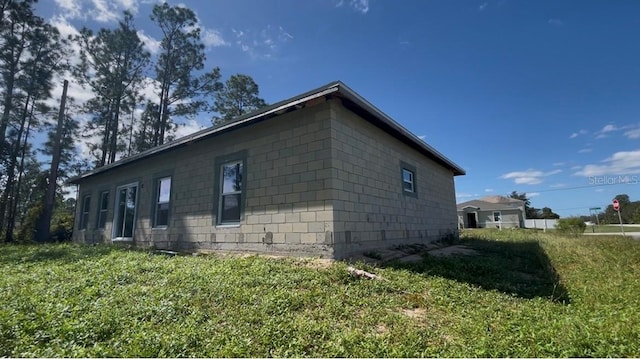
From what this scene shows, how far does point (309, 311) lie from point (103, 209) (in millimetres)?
13178

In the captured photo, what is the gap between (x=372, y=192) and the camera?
7.82 m

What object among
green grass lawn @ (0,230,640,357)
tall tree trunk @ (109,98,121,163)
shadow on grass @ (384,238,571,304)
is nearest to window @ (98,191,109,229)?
green grass lawn @ (0,230,640,357)

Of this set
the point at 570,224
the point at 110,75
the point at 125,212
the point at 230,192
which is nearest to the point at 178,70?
the point at 110,75

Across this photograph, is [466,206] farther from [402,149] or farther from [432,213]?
[402,149]

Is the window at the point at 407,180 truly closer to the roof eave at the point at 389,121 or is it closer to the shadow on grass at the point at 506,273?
the roof eave at the point at 389,121

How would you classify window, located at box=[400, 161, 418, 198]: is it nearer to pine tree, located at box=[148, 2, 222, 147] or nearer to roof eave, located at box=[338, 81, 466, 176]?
roof eave, located at box=[338, 81, 466, 176]

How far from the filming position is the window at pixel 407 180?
32.6 feet

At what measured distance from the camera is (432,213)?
38.0ft

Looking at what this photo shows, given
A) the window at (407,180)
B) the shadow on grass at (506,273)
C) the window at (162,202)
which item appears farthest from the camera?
the window at (162,202)

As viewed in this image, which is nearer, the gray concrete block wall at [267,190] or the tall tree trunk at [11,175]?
the gray concrete block wall at [267,190]

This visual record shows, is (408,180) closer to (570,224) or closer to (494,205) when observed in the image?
(570,224)

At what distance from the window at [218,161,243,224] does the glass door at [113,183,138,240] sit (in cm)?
497

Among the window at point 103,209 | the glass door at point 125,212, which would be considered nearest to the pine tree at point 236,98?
the window at point 103,209

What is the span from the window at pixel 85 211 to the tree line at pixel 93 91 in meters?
6.27
